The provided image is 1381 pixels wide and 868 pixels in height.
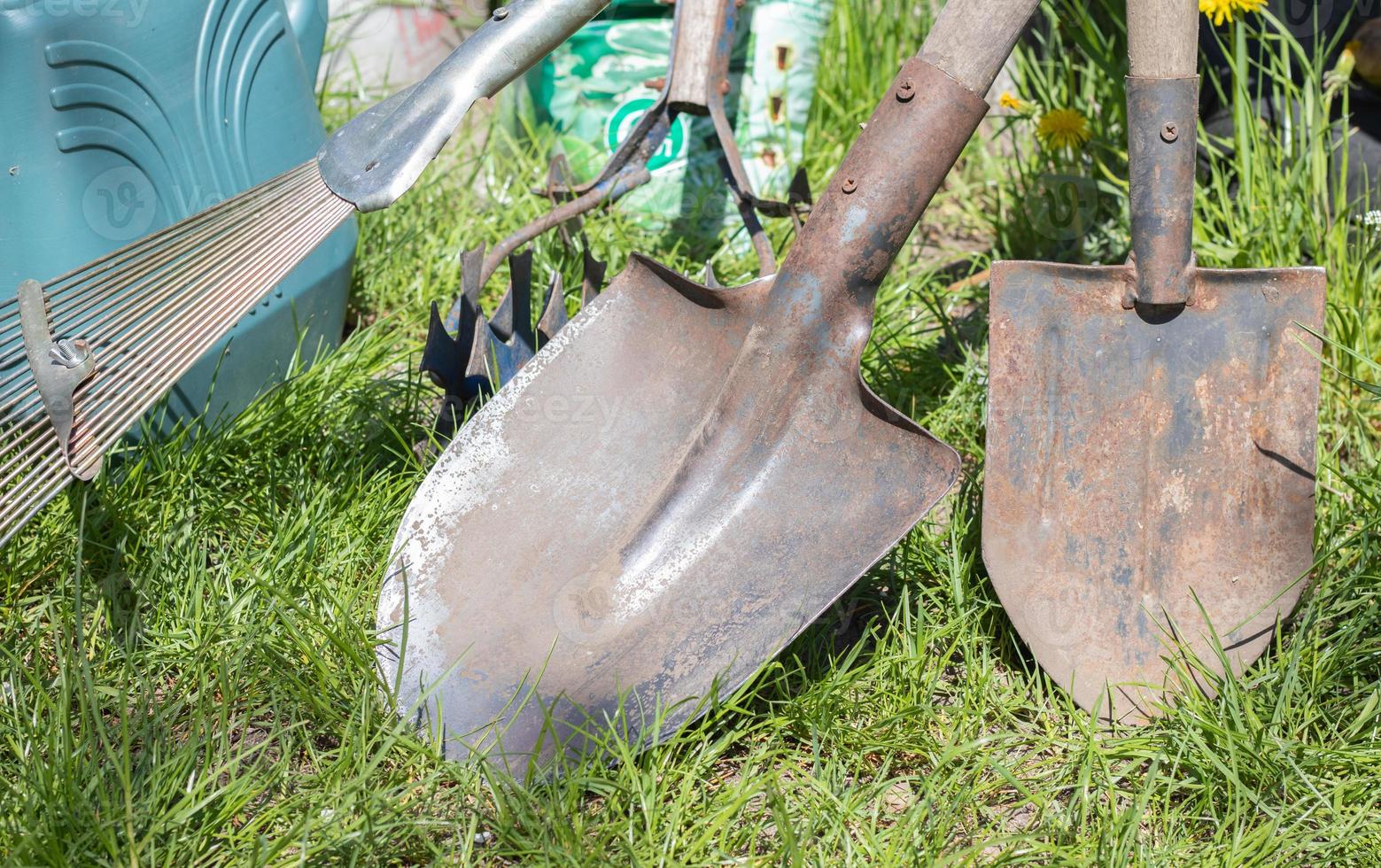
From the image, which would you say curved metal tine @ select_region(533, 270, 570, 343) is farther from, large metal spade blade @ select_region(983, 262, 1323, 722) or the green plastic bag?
the green plastic bag

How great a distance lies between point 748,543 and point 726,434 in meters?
0.17

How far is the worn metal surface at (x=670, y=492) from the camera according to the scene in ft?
4.83

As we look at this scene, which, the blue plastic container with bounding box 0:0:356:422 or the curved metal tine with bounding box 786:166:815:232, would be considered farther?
the curved metal tine with bounding box 786:166:815:232

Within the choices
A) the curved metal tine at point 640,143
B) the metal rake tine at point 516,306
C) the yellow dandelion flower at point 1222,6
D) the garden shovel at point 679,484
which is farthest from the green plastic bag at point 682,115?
the garden shovel at point 679,484

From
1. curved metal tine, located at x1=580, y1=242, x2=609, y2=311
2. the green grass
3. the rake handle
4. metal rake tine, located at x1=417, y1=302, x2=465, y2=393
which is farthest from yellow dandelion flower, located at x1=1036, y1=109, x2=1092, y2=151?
metal rake tine, located at x1=417, y1=302, x2=465, y2=393

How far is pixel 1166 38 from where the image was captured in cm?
163

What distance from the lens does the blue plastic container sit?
68.2 inches

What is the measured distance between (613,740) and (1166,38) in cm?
124

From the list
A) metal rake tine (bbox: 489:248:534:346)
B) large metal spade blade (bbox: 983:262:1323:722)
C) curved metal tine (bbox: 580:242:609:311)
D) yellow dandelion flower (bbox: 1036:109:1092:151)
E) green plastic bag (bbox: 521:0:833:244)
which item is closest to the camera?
large metal spade blade (bbox: 983:262:1323:722)

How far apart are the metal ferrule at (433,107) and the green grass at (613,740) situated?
0.52m

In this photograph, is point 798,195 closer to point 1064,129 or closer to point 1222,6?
point 1064,129

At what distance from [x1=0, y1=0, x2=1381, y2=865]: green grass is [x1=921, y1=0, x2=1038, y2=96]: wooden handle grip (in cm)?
63

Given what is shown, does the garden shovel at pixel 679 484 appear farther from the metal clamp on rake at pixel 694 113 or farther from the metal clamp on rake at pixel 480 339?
the metal clamp on rake at pixel 694 113

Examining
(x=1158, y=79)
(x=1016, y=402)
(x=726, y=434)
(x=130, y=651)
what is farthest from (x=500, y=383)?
(x=1158, y=79)
